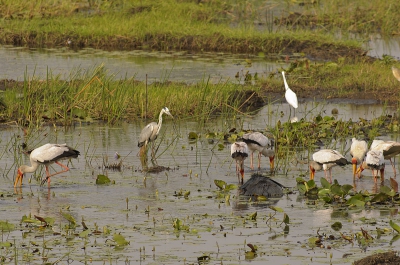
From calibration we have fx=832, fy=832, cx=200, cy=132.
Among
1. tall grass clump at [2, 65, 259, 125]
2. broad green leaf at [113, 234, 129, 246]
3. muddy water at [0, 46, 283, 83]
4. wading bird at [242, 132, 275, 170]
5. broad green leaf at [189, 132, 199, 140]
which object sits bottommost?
broad green leaf at [113, 234, 129, 246]

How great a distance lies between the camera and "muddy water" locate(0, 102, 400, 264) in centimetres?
728

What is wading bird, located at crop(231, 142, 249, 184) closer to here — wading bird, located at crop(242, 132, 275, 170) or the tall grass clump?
wading bird, located at crop(242, 132, 275, 170)

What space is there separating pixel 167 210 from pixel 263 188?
4.03ft

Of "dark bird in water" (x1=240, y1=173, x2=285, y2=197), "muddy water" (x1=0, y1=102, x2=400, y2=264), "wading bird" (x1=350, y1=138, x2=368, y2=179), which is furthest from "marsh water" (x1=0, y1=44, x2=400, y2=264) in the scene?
"wading bird" (x1=350, y1=138, x2=368, y2=179)

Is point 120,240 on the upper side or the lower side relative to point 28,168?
lower

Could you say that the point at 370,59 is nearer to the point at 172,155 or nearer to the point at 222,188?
the point at 172,155

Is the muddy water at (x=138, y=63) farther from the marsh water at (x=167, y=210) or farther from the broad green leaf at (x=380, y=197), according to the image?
the broad green leaf at (x=380, y=197)

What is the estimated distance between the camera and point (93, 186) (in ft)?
32.4

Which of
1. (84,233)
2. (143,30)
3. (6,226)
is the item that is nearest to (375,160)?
(84,233)

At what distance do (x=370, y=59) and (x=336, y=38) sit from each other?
2.73 metres

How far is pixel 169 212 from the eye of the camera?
28.6 ft

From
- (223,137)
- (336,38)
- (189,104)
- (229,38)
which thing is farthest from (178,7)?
(223,137)

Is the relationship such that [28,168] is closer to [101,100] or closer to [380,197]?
[101,100]

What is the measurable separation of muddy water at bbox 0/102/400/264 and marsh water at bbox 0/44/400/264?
1 centimetres
